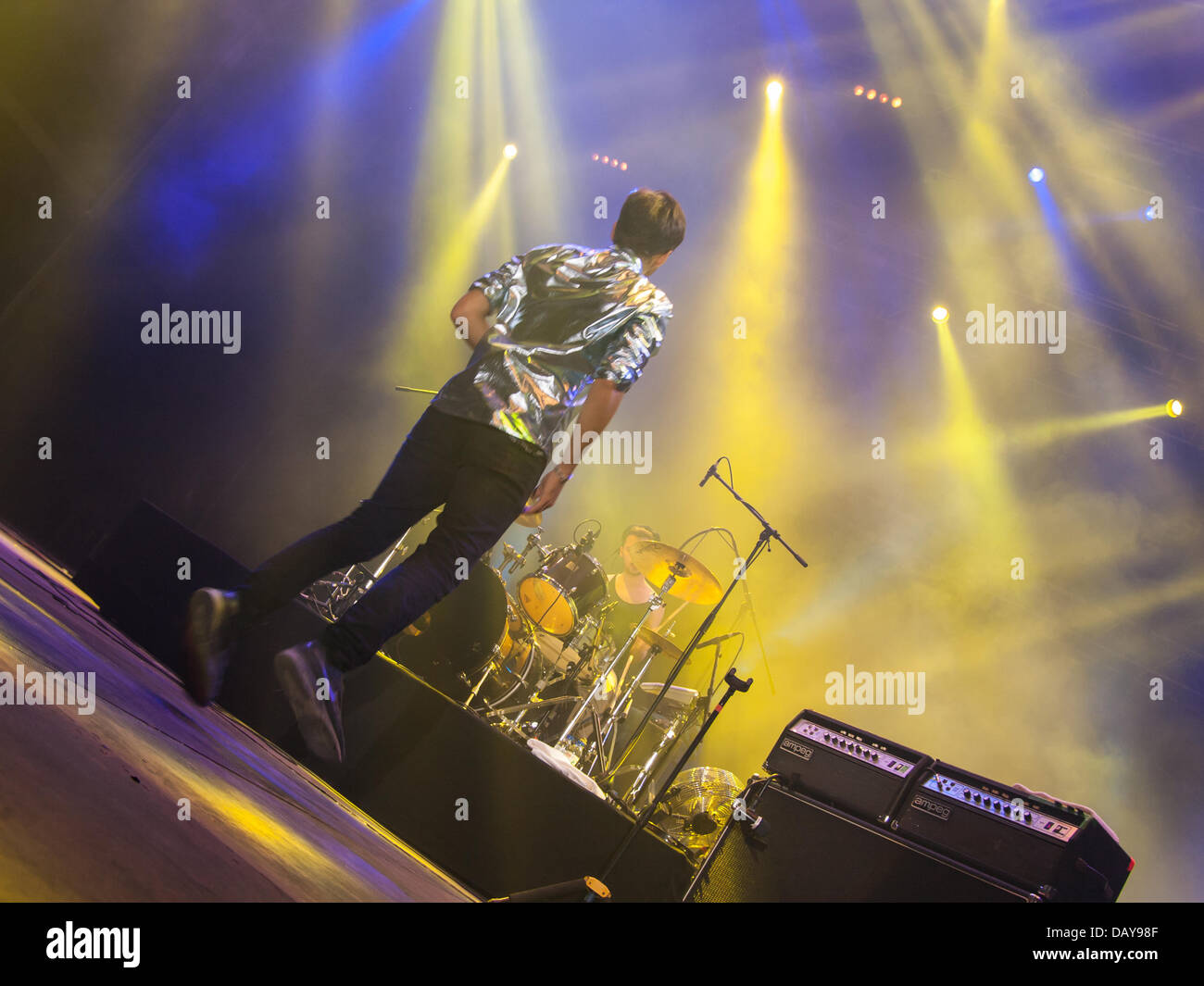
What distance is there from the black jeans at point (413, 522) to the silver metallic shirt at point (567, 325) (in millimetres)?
158

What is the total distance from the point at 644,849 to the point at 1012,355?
6787 mm

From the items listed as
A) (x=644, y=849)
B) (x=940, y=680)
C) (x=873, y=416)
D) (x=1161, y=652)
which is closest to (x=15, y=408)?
(x=644, y=849)

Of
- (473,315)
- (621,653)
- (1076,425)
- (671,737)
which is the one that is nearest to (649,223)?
(473,315)

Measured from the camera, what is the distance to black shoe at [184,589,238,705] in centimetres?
179

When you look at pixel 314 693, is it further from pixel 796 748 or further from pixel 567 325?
pixel 796 748

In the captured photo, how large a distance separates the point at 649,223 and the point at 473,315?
0.67 metres

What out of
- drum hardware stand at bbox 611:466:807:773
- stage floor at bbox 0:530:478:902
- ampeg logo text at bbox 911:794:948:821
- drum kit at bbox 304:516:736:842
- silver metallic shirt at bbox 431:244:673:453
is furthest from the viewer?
drum kit at bbox 304:516:736:842

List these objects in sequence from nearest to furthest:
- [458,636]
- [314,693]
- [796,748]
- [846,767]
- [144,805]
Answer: [144,805] → [314,693] → [846,767] → [796,748] → [458,636]

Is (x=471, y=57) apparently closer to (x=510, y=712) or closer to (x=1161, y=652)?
(x=510, y=712)

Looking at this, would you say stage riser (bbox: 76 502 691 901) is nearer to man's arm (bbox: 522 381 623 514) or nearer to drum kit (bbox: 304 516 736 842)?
man's arm (bbox: 522 381 623 514)

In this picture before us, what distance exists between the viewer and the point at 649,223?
2.54 meters

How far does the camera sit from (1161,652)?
7.20 metres

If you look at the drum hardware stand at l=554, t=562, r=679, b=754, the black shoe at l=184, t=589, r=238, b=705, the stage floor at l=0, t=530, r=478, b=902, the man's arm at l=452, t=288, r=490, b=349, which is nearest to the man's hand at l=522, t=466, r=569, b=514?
the man's arm at l=452, t=288, r=490, b=349

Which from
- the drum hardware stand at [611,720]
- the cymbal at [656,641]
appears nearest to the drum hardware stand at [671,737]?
the drum hardware stand at [611,720]
